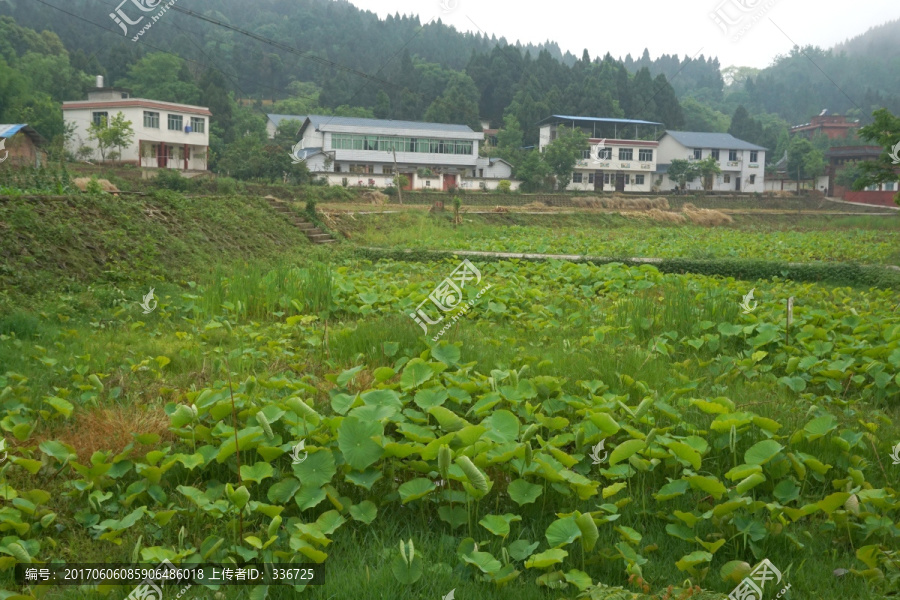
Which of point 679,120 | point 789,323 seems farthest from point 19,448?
point 679,120

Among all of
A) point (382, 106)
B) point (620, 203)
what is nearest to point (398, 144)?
point (382, 106)

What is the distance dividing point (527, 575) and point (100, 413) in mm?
2525

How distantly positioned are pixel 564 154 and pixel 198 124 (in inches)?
762

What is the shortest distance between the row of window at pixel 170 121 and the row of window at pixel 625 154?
2235 centimetres

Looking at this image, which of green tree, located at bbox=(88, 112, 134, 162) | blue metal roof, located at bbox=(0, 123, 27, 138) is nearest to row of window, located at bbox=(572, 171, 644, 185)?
green tree, located at bbox=(88, 112, 134, 162)

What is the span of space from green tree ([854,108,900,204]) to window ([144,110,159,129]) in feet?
97.2

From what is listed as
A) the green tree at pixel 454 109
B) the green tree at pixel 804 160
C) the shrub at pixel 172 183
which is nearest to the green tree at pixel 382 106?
the green tree at pixel 454 109

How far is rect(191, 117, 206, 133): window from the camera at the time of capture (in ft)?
121

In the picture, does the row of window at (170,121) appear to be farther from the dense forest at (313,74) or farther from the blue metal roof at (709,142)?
the blue metal roof at (709,142)

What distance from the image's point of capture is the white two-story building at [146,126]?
3394 cm

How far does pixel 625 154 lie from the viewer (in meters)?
47.1

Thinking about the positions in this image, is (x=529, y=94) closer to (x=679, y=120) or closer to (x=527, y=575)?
(x=679, y=120)

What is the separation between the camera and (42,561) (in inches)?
111

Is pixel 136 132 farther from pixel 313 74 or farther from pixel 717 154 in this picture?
pixel 717 154
